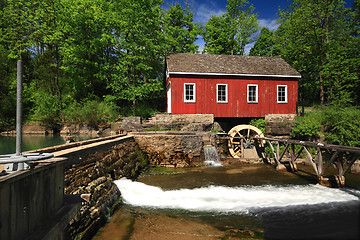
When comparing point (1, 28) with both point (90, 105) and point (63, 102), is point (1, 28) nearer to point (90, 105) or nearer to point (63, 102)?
point (63, 102)

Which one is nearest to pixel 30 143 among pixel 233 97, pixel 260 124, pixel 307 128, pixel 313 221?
pixel 233 97

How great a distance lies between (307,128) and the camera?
13219 millimetres

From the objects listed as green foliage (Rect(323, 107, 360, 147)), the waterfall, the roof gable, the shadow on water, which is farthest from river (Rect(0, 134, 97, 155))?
green foliage (Rect(323, 107, 360, 147))

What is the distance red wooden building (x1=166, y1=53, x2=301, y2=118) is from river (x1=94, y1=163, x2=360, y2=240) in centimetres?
749

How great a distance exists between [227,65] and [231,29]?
13224mm

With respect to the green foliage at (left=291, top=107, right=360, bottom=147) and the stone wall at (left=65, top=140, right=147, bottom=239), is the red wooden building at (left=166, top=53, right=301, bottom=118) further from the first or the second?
the stone wall at (left=65, top=140, right=147, bottom=239)

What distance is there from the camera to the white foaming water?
581 centimetres

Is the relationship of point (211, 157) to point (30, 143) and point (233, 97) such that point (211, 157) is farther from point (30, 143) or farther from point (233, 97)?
point (30, 143)

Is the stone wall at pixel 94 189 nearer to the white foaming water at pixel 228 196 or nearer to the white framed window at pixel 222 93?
the white foaming water at pixel 228 196

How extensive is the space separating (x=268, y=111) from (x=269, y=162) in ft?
18.6

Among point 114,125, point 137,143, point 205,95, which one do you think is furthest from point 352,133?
point 114,125

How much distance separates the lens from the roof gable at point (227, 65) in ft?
49.4

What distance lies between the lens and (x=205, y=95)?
15.1 metres

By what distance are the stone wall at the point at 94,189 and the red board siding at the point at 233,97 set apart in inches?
322
